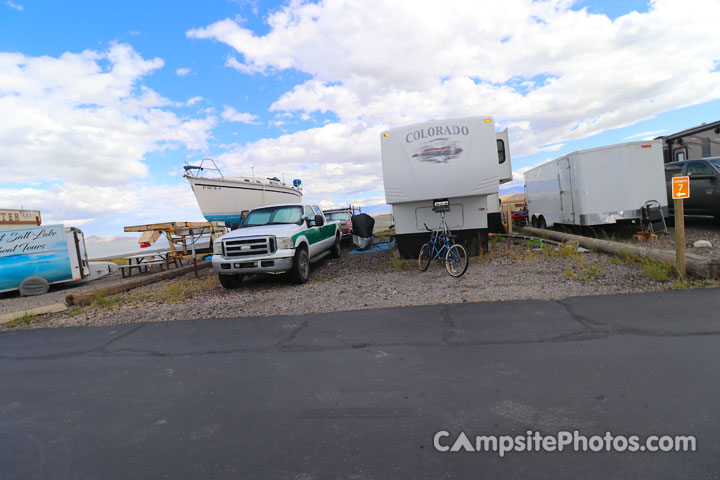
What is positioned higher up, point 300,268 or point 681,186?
point 681,186

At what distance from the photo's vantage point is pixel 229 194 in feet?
60.2

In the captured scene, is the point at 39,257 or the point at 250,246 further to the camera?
the point at 39,257

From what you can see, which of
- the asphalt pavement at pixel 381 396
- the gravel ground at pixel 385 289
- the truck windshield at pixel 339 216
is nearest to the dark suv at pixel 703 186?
the gravel ground at pixel 385 289

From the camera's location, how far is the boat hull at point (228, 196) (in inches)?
686

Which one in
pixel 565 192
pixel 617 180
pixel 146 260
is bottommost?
pixel 146 260

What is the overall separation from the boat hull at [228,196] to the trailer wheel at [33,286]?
691 centimetres

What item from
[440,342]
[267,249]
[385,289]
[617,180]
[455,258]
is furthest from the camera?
[617,180]

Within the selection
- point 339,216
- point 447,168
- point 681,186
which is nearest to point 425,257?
point 447,168

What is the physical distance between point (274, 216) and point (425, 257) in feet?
13.6

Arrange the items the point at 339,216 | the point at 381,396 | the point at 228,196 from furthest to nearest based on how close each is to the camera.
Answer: the point at 339,216
the point at 228,196
the point at 381,396

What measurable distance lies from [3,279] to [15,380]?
30.9 ft

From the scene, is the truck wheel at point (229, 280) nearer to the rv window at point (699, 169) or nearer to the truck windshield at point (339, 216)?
the truck windshield at point (339, 216)

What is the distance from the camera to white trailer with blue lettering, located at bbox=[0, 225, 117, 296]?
11.2 meters

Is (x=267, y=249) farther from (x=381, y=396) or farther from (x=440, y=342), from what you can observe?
(x=381, y=396)
